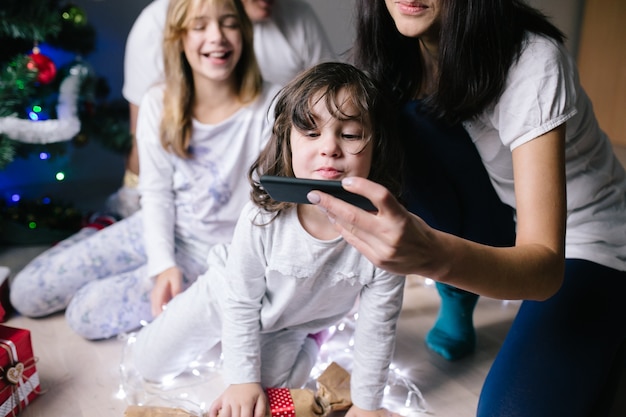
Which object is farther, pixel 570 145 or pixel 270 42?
pixel 270 42

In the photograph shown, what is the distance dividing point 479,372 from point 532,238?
0.54 m

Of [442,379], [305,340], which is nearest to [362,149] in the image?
[305,340]

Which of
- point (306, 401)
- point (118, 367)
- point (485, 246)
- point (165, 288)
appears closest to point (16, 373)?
point (118, 367)

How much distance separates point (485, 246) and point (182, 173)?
2.78 feet

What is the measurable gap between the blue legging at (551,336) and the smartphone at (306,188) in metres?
0.41

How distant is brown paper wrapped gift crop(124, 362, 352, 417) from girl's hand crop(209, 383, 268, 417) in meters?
0.02

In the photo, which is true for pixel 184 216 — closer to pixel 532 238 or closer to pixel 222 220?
pixel 222 220

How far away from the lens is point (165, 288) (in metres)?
1.32

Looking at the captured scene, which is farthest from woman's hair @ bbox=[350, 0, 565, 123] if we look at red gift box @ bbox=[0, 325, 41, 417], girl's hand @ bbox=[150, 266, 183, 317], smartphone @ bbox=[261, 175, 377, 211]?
red gift box @ bbox=[0, 325, 41, 417]

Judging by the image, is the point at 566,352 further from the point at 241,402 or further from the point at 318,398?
the point at 241,402

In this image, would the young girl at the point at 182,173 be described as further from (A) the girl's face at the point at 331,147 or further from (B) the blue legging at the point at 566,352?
(B) the blue legging at the point at 566,352

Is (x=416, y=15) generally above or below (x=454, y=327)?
above

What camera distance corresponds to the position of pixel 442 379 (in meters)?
1.24

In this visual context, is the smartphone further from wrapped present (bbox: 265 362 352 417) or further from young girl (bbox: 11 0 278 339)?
young girl (bbox: 11 0 278 339)
